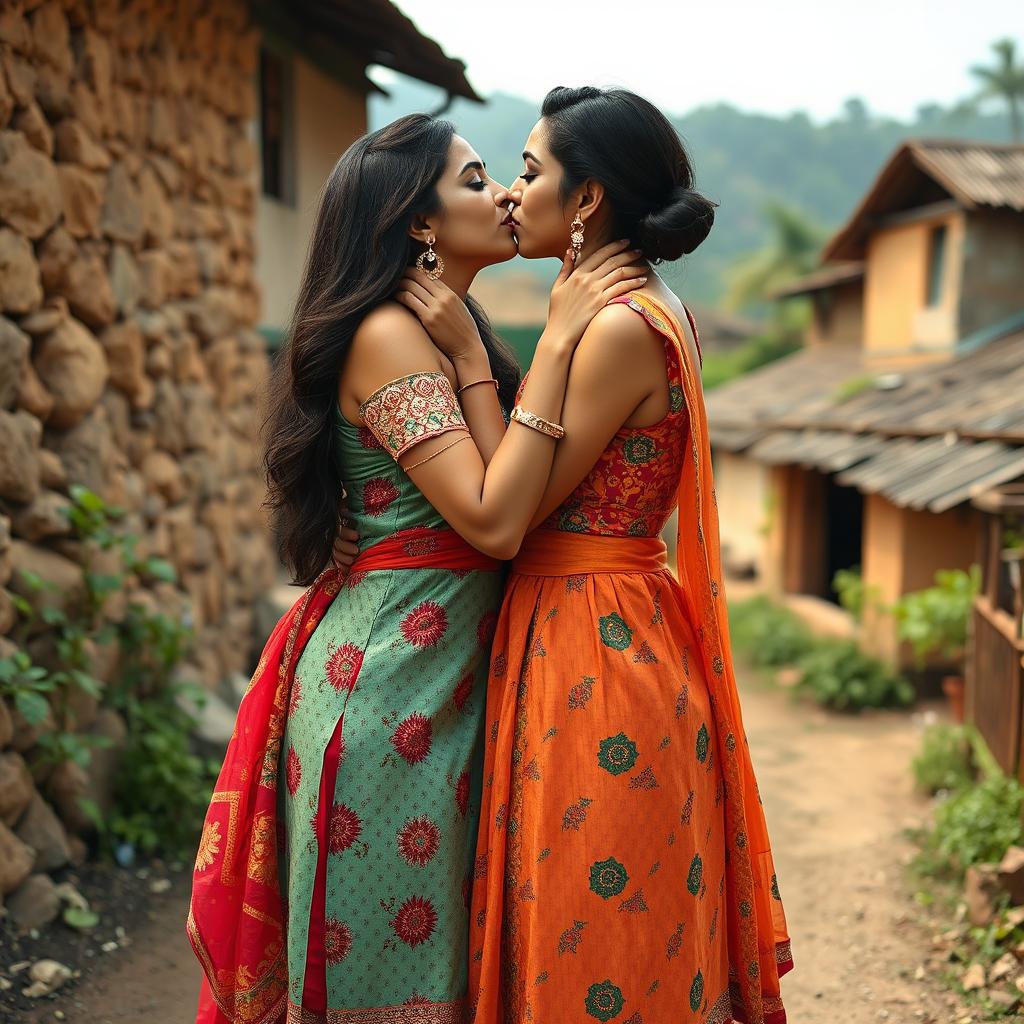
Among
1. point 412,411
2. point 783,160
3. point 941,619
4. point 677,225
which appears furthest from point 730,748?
point 783,160

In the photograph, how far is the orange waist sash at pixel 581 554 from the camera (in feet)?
6.86

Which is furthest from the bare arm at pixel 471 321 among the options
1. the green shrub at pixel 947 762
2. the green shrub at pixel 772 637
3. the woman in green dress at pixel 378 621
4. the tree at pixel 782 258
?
the tree at pixel 782 258

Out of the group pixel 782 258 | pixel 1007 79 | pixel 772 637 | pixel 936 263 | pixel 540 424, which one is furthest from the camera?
pixel 1007 79

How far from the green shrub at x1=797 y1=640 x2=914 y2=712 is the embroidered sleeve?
7.83 metres

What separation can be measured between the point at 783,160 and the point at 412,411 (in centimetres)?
5567

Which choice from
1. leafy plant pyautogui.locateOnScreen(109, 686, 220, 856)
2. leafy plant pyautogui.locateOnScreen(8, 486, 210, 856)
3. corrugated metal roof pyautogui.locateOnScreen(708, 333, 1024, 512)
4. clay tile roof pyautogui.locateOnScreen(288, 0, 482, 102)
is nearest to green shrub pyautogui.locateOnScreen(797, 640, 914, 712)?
corrugated metal roof pyautogui.locateOnScreen(708, 333, 1024, 512)

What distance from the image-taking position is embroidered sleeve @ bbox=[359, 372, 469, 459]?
1988 millimetres

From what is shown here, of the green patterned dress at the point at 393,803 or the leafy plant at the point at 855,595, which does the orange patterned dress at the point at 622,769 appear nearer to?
the green patterned dress at the point at 393,803

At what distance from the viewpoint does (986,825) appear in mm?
4410

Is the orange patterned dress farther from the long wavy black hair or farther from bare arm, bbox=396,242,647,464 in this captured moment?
the long wavy black hair

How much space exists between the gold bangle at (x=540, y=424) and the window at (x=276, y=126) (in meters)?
5.49

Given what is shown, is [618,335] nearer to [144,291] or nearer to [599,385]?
[599,385]

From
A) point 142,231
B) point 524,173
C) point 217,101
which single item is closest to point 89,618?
point 142,231

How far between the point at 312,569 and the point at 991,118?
A: 54.4m
